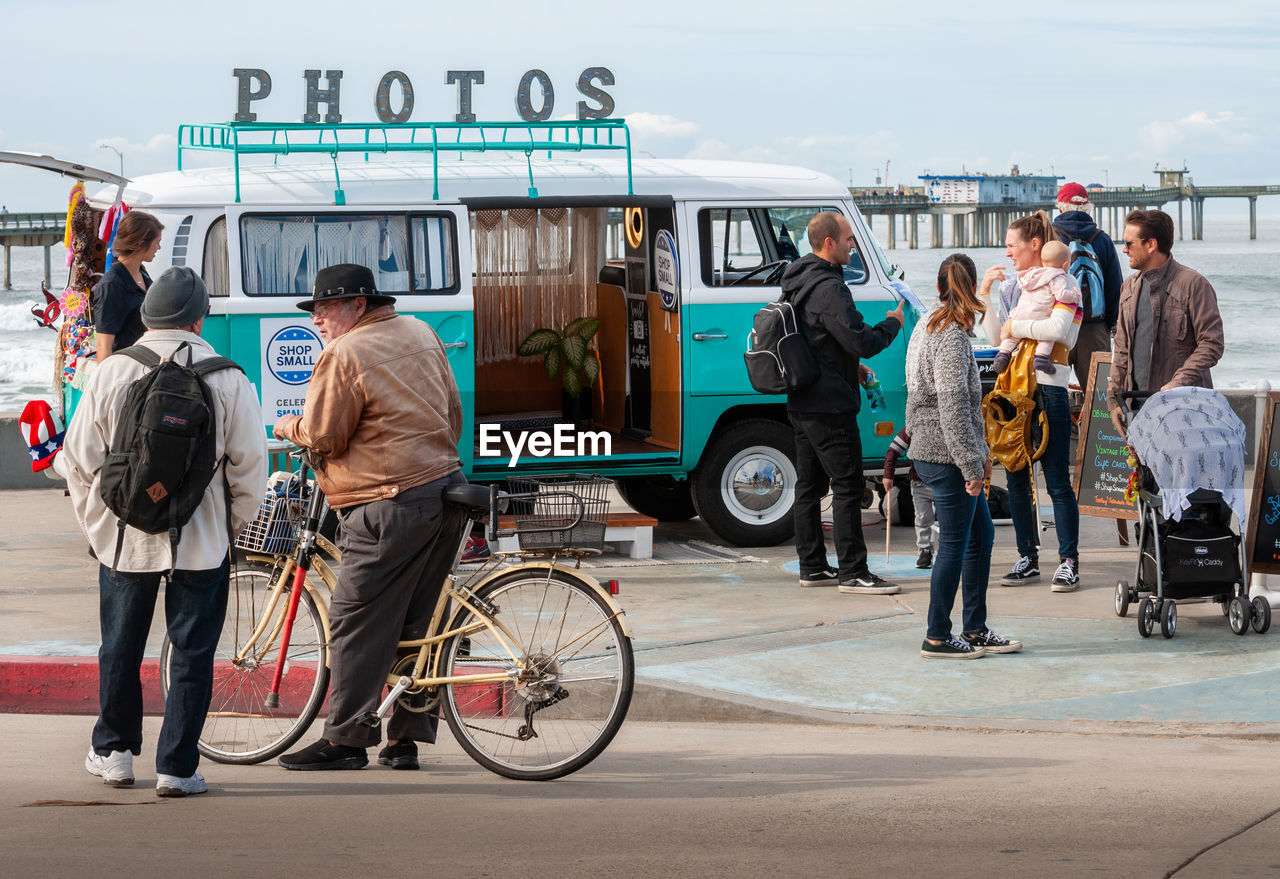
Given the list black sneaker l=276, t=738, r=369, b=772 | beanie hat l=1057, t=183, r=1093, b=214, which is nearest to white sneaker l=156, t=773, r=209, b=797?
black sneaker l=276, t=738, r=369, b=772

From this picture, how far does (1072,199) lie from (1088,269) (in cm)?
62

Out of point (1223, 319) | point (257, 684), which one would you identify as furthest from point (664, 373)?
point (1223, 319)

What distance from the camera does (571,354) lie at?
11109 mm

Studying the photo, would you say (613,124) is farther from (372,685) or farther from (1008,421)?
(372,685)

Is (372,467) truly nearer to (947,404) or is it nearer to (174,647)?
(174,647)

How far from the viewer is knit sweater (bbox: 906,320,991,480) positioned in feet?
23.1

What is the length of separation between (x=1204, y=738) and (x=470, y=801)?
9.57 feet

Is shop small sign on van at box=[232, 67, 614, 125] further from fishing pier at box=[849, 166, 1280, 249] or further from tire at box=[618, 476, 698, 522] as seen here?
fishing pier at box=[849, 166, 1280, 249]

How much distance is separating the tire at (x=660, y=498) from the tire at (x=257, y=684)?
5.81 m

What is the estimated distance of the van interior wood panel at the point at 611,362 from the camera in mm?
11039

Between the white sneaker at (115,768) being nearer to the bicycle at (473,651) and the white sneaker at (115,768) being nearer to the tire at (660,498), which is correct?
the bicycle at (473,651)

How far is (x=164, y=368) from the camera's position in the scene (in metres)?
5.17

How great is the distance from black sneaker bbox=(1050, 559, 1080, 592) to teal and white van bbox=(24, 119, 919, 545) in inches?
66.2

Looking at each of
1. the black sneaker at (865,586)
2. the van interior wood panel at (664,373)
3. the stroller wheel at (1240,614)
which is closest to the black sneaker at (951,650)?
the stroller wheel at (1240,614)
